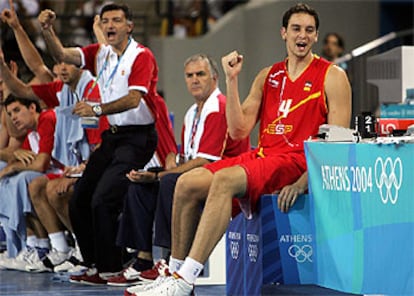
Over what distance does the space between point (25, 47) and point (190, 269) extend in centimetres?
343

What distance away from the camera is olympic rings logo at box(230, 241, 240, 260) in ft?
20.2

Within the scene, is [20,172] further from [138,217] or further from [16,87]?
[138,217]

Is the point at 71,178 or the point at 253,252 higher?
the point at 71,178

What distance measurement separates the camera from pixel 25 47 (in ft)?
27.7

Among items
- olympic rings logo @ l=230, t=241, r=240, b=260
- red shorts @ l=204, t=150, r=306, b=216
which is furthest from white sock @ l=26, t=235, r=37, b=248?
red shorts @ l=204, t=150, r=306, b=216

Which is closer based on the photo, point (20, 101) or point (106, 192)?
point (106, 192)

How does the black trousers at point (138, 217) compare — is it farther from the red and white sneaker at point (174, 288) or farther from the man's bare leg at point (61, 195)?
the red and white sneaker at point (174, 288)

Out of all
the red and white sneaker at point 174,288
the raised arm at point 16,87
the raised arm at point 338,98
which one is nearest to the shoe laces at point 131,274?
the red and white sneaker at point 174,288

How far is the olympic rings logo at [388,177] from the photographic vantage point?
4.81 m

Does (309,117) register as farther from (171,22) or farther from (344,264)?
(171,22)

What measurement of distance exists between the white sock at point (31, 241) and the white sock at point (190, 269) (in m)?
2.93

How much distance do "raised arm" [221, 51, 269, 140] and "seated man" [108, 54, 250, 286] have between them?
0.63 metres

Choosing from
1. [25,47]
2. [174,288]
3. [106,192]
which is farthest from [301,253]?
[25,47]

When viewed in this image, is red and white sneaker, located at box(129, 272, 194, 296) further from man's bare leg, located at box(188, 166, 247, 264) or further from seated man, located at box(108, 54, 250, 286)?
seated man, located at box(108, 54, 250, 286)
